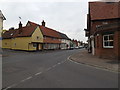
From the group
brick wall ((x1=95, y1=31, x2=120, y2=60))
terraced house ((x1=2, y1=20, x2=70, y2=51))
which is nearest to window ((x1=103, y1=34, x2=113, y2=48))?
brick wall ((x1=95, y1=31, x2=120, y2=60))

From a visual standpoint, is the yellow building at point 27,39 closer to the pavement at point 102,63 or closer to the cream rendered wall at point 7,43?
the cream rendered wall at point 7,43

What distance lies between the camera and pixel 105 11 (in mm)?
26109

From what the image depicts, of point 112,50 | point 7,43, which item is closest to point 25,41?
point 7,43

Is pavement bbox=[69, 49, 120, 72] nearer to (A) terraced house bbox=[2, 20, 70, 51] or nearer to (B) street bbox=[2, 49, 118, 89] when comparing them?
(B) street bbox=[2, 49, 118, 89]

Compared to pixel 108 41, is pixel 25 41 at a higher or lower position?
higher

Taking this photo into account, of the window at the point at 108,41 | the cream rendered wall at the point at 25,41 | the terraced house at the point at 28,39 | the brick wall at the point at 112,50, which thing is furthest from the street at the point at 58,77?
A: the terraced house at the point at 28,39

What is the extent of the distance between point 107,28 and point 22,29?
3206 cm

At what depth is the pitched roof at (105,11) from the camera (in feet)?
81.9

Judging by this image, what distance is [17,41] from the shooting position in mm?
42844

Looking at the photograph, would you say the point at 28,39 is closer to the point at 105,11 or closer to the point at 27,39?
the point at 27,39

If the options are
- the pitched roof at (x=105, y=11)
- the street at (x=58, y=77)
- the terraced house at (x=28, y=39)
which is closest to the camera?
the street at (x=58, y=77)

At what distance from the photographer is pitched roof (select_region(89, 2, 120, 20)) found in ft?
81.9

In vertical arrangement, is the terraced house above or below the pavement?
above

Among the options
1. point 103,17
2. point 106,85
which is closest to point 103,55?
point 103,17
